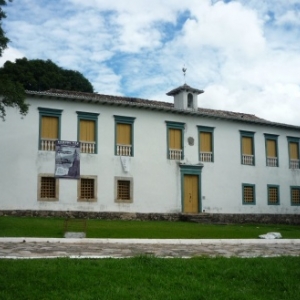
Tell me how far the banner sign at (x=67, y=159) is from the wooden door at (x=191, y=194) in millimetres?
5932

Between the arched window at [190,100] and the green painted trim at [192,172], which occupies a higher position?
the arched window at [190,100]

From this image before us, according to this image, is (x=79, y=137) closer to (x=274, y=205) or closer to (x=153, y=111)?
(x=153, y=111)

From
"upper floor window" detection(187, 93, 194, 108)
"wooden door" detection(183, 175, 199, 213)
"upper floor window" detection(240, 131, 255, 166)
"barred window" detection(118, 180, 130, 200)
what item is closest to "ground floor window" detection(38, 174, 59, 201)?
"barred window" detection(118, 180, 130, 200)

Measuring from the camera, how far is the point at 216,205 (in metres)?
24.7

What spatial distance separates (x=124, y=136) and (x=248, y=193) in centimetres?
821

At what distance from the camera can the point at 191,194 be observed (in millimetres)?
24047

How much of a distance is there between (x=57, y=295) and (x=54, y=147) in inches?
607

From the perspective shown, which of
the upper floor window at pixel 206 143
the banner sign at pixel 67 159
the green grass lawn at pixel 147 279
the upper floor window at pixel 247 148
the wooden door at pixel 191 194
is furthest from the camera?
the upper floor window at pixel 247 148

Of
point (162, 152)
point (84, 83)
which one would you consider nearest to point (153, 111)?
point (162, 152)

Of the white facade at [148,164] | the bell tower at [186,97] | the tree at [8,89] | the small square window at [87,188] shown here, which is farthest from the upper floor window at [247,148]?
the tree at [8,89]

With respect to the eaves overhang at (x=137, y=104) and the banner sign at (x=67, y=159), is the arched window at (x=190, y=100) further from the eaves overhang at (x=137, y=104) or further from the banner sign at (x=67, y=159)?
the banner sign at (x=67, y=159)

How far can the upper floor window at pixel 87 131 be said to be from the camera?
21.5 m

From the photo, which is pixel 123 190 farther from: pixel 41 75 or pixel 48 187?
pixel 41 75

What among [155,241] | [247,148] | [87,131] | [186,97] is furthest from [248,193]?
[155,241]
